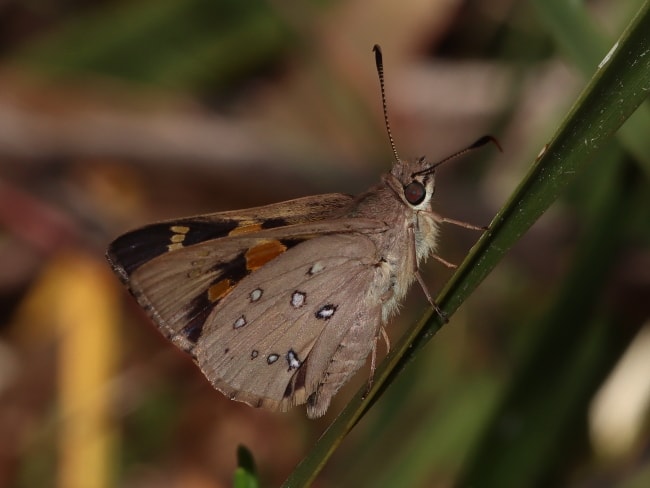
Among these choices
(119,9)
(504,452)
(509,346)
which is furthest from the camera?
(119,9)

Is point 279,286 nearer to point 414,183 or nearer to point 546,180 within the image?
point 414,183

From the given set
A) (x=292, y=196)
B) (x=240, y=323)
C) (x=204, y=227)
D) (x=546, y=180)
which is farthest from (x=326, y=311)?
(x=292, y=196)

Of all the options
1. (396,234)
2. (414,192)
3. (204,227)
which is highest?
(414,192)

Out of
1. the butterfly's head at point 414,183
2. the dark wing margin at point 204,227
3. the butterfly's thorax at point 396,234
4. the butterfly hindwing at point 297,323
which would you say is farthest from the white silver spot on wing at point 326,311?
the butterfly's head at point 414,183

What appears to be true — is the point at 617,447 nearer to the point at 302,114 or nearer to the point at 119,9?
the point at 302,114

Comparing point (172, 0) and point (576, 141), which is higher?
point (172, 0)

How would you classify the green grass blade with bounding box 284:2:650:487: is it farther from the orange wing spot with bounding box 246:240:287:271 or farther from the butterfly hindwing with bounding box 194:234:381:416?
the orange wing spot with bounding box 246:240:287:271

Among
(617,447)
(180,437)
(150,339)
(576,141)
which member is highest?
(617,447)

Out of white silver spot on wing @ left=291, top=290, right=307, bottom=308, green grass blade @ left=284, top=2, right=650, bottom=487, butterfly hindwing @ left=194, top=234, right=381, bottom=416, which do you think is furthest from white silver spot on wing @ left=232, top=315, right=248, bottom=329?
green grass blade @ left=284, top=2, right=650, bottom=487

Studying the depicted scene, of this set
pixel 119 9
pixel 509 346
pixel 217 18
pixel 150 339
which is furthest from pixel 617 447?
pixel 119 9
